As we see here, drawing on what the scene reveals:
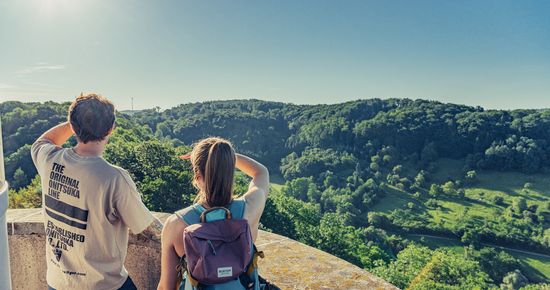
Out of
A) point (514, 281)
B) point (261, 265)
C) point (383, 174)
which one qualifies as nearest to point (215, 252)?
point (261, 265)

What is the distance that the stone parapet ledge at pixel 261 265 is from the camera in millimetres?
2812

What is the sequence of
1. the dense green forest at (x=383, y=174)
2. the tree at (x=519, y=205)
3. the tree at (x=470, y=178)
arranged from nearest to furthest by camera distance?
the dense green forest at (x=383, y=174) < the tree at (x=519, y=205) < the tree at (x=470, y=178)

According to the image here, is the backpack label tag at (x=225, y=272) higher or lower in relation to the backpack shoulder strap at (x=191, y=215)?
lower

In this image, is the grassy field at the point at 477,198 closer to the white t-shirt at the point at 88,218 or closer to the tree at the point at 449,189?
the tree at the point at 449,189

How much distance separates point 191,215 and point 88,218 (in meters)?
0.63

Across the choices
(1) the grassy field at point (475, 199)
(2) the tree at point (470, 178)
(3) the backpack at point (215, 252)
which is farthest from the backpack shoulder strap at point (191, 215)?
(2) the tree at point (470, 178)

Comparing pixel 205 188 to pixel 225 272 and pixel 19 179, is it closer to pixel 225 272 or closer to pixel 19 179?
pixel 225 272

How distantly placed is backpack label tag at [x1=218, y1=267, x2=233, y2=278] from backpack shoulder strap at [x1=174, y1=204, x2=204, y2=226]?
0.25 meters

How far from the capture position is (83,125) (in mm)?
2104

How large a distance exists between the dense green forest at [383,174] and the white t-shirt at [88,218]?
1587 cm

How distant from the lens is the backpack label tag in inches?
69.2

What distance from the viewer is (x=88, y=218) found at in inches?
82.3

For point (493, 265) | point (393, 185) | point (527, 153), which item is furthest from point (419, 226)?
point (527, 153)

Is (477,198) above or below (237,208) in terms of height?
below
